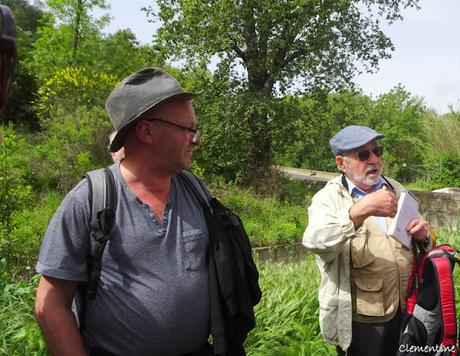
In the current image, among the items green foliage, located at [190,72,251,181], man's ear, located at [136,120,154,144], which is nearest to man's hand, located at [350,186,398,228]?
man's ear, located at [136,120,154,144]

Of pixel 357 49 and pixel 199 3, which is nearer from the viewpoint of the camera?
pixel 199 3

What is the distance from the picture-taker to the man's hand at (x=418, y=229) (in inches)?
113

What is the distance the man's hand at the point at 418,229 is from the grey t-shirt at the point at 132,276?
141 centimetres

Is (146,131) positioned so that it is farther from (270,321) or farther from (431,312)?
(270,321)

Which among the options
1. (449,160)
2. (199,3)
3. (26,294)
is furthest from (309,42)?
(26,294)

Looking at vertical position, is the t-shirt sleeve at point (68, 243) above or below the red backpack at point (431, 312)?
above

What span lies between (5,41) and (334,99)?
17458mm

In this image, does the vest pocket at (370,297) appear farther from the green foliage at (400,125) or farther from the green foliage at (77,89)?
the green foliage at (400,125)

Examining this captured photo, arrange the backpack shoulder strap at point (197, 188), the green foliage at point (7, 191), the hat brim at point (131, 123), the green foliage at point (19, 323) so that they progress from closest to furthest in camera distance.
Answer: the hat brim at point (131, 123), the backpack shoulder strap at point (197, 188), the green foliage at point (19, 323), the green foliage at point (7, 191)

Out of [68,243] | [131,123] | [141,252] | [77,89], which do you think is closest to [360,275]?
[141,252]

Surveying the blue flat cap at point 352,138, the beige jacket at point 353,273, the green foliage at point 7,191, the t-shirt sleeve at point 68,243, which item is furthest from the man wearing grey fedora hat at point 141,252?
the green foliage at point 7,191

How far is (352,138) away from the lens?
3156mm

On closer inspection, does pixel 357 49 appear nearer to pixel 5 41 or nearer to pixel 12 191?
pixel 12 191

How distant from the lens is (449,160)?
20.9m
